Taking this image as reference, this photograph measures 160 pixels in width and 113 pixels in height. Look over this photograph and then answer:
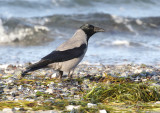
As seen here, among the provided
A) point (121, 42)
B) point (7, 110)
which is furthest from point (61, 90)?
point (121, 42)

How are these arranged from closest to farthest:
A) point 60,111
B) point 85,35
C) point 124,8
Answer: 1. point 60,111
2. point 85,35
3. point 124,8

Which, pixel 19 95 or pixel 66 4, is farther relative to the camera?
pixel 66 4

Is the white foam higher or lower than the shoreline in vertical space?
higher

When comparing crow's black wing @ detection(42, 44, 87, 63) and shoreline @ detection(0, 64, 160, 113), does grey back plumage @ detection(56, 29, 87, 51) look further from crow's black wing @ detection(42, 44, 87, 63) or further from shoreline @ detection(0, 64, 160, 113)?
shoreline @ detection(0, 64, 160, 113)

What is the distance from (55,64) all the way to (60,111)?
2.15m

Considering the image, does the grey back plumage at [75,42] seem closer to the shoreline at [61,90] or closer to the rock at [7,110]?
the shoreline at [61,90]

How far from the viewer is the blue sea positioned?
10398 mm

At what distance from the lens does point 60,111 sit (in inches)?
166

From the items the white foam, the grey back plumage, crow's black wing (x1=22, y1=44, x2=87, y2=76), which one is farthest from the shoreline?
the white foam

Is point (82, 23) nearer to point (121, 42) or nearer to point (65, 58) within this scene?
point (121, 42)

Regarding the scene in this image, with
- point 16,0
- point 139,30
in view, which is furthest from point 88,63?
point 16,0

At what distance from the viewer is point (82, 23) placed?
16.9m

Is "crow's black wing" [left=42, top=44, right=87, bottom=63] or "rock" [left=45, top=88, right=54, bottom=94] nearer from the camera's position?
"rock" [left=45, top=88, right=54, bottom=94]

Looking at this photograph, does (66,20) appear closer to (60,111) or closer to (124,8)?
(124,8)
